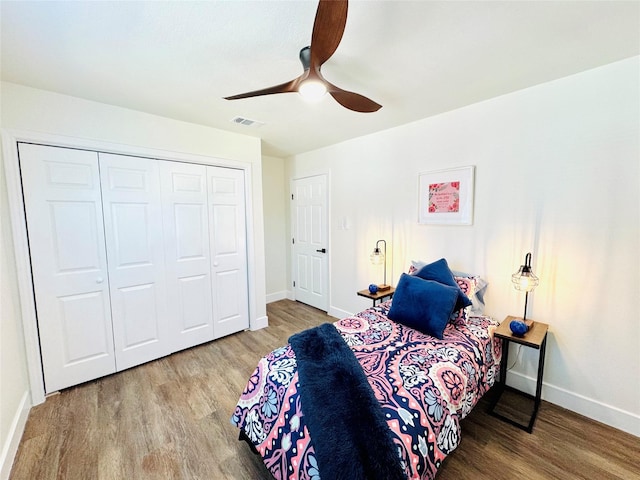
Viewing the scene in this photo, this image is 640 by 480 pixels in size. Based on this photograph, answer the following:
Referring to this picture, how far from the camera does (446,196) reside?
258 cm

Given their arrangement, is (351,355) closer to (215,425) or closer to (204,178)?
(215,425)

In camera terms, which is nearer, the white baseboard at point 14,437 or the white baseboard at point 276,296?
the white baseboard at point 14,437

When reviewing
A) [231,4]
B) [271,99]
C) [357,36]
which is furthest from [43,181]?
[357,36]

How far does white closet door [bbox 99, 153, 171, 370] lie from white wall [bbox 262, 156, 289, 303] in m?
1.87

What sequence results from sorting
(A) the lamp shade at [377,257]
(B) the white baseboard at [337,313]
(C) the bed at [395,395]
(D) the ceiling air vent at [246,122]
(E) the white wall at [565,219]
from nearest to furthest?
(C) the bed at [395,395], (E) the white wall at [565,219], (D) the ceiling air vent at [246,122], (A) the lamp shade at [377,257], (B) the white baseboard at [337,313]

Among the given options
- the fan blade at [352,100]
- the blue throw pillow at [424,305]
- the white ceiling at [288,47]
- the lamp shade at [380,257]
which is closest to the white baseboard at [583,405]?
the blue throw pillow at [424,305]

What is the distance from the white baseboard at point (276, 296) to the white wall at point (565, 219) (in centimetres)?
267

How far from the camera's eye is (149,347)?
8.77 ft

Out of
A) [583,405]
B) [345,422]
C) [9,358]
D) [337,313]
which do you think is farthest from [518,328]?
[9,358]

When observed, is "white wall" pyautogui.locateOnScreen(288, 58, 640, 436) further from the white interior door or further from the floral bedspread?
the white interior door

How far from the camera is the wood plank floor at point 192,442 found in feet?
5.08

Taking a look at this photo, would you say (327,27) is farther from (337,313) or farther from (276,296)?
(276,296)

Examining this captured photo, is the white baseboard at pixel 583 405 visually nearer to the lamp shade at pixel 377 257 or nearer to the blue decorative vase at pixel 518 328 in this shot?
the blue decorative vase at pixel 518 328

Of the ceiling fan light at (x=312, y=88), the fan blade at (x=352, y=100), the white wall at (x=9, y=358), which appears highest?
the fan blade at (x=352, y=100)
